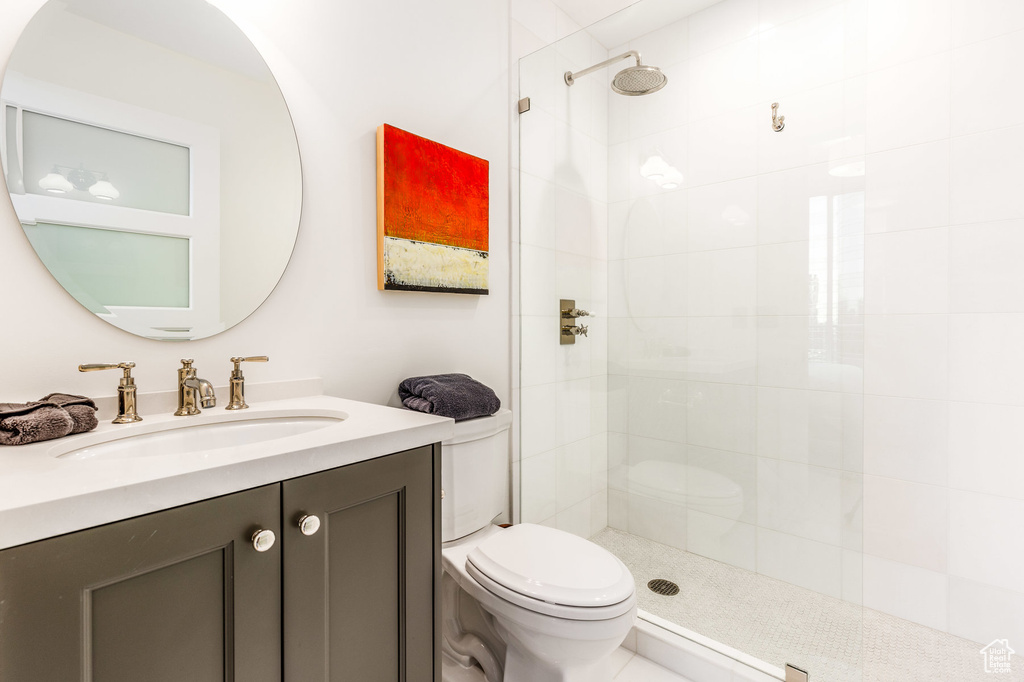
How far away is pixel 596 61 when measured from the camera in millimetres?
1862

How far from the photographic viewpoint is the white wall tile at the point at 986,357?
1.53 metres

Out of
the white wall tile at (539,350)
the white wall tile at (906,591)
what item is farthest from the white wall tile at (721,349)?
the white wall tile at (906,591)

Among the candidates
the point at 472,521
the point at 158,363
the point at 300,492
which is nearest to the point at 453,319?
the point at 472,521

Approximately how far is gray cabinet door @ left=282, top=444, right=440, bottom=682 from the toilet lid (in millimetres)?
303

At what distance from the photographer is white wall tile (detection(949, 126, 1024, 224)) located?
4.98 feet

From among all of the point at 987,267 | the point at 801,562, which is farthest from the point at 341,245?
the point at 987,267

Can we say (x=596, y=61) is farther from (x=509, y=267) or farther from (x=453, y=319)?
(x=453, y=319)

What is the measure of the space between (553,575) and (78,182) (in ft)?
4.25

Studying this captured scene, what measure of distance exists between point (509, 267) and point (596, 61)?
867 millimetres

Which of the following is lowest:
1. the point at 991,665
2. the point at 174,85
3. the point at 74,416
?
the point at 991,665

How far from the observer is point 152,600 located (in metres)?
0.58

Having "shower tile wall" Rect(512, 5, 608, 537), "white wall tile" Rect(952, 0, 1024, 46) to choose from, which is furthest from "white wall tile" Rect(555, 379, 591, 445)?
"white wall tile" Rect(952, 0, 1024, 46)

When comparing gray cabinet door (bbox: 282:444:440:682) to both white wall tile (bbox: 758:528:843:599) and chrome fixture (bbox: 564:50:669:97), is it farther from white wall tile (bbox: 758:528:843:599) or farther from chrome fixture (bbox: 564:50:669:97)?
chrome fixture (bbox: 564:50:669:97)

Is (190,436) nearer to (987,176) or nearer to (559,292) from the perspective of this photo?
(559,292)
